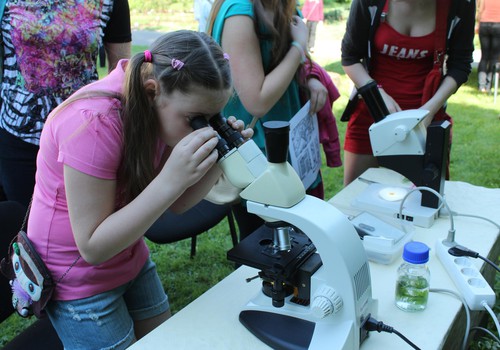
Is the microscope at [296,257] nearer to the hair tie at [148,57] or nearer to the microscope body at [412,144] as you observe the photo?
the hair tie at [148,57]

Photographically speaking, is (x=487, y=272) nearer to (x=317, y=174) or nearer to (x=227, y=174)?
(x=317, y=174)

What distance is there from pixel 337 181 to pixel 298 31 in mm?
2185

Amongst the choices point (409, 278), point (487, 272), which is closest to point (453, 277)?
point (409, 278)

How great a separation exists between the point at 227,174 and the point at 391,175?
3.63ft

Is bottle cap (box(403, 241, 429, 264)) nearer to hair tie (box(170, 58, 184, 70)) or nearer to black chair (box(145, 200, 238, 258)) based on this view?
hair tie (box(170, 58, 184, 70))

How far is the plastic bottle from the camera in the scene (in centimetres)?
114

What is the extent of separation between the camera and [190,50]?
106 cm

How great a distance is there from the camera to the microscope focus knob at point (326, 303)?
0.94 meters

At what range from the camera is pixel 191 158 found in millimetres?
981

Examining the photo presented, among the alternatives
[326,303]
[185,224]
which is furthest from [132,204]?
[185,224]

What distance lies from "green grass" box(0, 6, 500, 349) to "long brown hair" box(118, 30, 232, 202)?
1.15m

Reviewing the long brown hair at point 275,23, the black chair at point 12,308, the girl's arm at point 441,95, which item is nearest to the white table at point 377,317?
the black chair at point 12,308

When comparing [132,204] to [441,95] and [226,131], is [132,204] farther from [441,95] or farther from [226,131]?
[441,95]

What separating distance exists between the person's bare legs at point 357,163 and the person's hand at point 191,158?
1.25 metres
